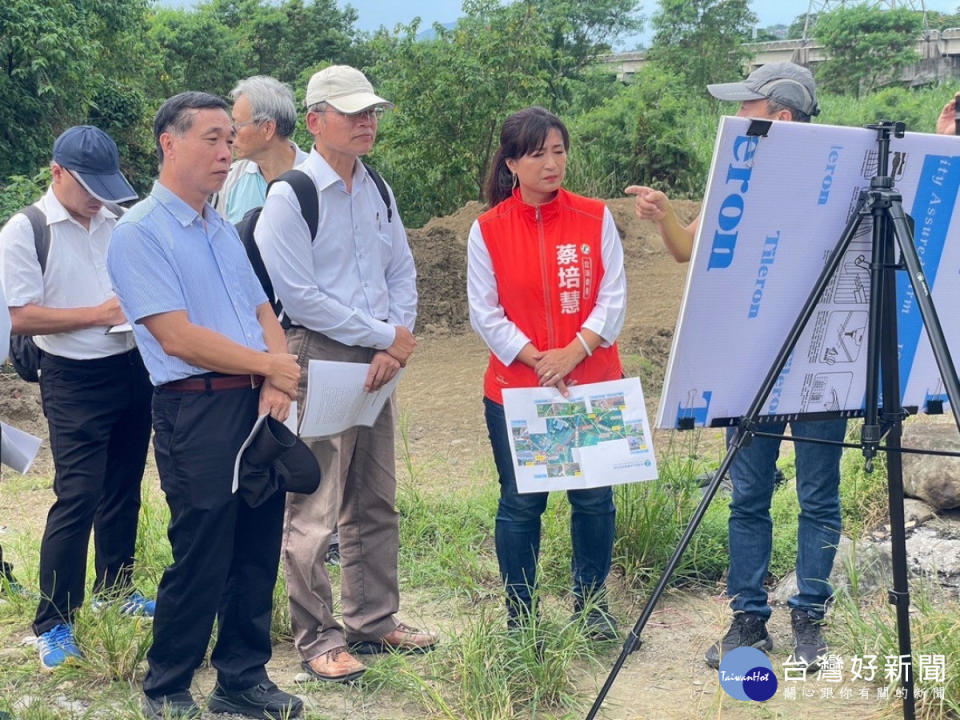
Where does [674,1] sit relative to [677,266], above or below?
above

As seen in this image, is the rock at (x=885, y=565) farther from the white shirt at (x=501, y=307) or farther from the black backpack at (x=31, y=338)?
the black backpack at (x=31, y=338)

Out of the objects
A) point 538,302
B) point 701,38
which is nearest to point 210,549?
point 538,302

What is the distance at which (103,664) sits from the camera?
3.77 m

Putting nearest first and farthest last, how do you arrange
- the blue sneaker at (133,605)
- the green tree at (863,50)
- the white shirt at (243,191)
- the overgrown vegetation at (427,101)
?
the blue sneaker at (133,605) < the white shirt at (243,191) < the overgrown vegetation at (427,101) < the green tree at (863,50)

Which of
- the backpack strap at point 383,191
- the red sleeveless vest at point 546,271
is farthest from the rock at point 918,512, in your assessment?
the backpack strap at point 383,191

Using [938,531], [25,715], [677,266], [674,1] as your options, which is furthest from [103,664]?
[674,1]

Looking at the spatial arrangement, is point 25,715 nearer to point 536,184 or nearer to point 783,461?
point 536,184

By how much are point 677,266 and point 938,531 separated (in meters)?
7.81

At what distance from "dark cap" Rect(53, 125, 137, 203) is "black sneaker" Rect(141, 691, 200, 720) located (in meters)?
1.65

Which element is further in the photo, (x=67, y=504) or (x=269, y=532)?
(x=67, y=504)

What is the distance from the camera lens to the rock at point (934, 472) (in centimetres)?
487

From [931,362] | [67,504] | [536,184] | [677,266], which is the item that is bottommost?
[677,266]

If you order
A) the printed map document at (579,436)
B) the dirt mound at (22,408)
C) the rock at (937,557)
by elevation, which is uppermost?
the printed map document at (579,436)

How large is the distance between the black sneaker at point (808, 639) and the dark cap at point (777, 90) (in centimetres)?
173
